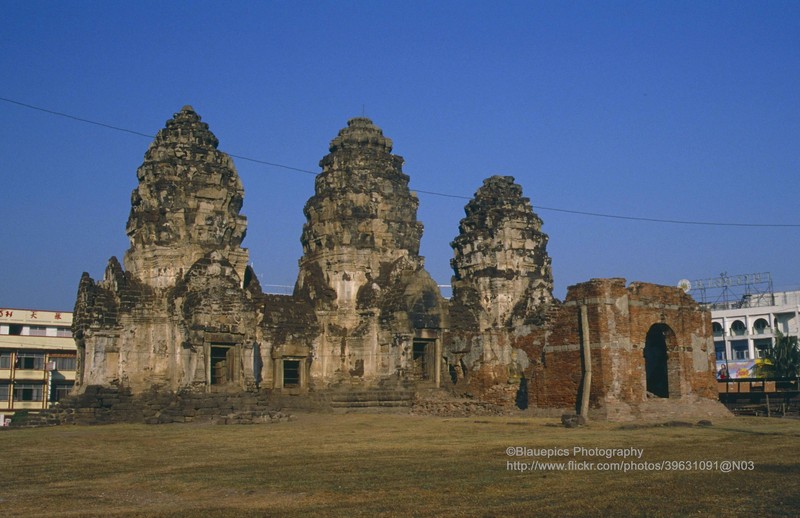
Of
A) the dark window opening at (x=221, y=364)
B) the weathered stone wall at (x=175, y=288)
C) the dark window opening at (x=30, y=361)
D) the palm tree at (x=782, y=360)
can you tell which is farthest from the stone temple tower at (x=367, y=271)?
the palm tree at (x=782, y=360)

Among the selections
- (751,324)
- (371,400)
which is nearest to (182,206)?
(371,400)

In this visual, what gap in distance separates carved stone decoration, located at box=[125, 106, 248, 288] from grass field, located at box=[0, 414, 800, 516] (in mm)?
8078

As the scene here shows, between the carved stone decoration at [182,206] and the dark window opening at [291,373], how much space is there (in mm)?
3486

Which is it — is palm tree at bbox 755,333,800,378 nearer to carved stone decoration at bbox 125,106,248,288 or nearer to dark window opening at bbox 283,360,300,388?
dark window opening at bbox 283,360,300,388

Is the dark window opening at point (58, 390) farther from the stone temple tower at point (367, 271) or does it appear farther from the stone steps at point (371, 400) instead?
the stone steps at point (371, 400)

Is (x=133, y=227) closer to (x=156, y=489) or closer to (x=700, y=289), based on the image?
(x=156, y=489)

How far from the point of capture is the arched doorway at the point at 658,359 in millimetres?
28234

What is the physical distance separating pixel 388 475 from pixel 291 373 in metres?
18.4

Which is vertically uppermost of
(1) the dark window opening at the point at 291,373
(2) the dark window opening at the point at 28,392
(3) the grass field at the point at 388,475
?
(1) the dark window opening at the point at 291,373

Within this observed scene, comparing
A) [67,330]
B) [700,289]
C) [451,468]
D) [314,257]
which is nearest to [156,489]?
[451,468]

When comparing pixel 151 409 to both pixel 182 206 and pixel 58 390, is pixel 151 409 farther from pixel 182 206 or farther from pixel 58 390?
pixel 58 390

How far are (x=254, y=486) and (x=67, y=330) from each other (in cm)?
5327

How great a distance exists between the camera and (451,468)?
13969mm

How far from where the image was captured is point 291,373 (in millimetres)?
31266
